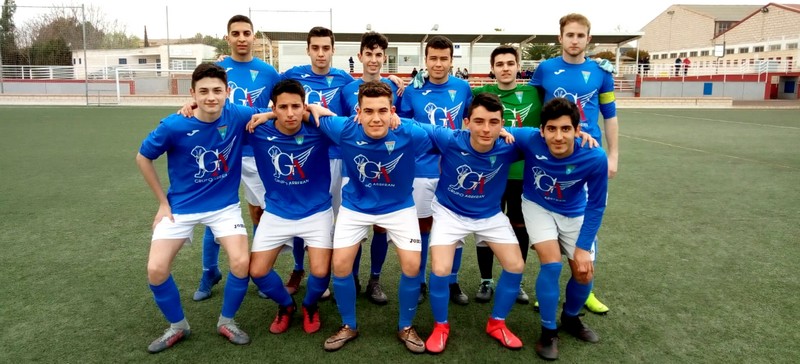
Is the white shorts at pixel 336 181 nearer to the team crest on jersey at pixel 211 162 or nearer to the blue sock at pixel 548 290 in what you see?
the team crest on jersey at pixel 211 162

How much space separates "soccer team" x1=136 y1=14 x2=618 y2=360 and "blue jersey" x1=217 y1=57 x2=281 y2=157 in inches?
24.9

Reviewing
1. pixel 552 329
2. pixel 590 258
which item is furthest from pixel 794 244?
pixel 552 329

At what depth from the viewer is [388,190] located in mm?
3297

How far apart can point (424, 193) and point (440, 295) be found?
90 centimetres

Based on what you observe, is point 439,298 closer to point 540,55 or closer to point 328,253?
point 328,253

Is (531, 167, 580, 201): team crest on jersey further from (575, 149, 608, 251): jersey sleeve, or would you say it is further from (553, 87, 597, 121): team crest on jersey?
(553, 87, 597, 121): team crest on jersey

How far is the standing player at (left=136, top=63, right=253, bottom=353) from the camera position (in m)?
3.08

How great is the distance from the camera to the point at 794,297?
3688 millimetres

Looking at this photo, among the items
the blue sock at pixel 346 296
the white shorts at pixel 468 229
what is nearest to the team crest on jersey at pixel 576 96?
the white shorts at pixel 468 229

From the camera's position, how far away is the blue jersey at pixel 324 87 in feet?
13.2

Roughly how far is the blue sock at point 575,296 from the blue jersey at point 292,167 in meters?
1.64

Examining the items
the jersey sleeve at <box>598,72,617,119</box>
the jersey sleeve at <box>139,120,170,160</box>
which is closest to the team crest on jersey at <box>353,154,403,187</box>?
the jersey sleeve at <box>139,120,170,160</box>

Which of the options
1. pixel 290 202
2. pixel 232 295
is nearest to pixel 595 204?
pixel 290 202

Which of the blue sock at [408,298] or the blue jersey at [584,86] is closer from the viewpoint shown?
the blue sock at [408,298]
